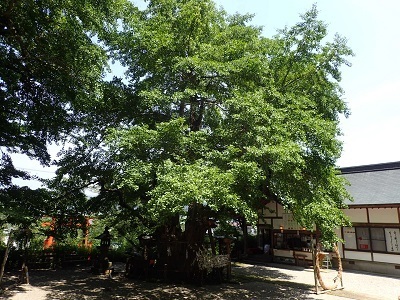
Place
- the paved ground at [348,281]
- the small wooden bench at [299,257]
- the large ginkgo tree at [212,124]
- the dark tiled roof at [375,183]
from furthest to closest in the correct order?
the small wooden bench at [299,257] < the dark tiled roof at [375,183] < the paved ground at [348,281] < the large ginkgo tree at [212,124]

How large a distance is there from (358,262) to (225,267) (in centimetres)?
946

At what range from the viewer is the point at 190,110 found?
1445cm

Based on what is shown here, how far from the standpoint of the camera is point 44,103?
45.0 ft

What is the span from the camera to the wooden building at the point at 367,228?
1730 cm

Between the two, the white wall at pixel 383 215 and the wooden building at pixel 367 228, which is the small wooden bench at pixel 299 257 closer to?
the wooden building at pixel 367 228

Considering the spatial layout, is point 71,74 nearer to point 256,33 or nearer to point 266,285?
point 256,33

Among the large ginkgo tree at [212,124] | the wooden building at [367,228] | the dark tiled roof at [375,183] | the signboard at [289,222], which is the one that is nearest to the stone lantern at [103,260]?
the large ginkgo tree at [212,124]

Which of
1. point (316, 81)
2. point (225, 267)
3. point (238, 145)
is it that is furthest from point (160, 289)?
point (316, 81)

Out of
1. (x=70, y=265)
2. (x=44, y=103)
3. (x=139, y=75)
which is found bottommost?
(x=70, y=265)

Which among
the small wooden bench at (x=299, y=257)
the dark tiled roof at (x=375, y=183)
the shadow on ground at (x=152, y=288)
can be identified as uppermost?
the dark tiled roof at (x=375, y=183)

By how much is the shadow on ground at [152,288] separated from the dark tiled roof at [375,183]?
7.08m

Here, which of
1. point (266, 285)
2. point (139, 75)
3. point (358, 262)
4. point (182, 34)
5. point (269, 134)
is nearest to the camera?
point (269, 134)

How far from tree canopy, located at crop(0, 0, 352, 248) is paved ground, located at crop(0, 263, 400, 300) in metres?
2.76

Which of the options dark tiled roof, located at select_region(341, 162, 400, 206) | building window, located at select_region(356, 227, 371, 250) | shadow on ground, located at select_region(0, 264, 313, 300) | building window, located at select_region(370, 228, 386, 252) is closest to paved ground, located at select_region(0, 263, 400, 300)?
shadow on ground, located at select_region(0, 264, 313, 300)
